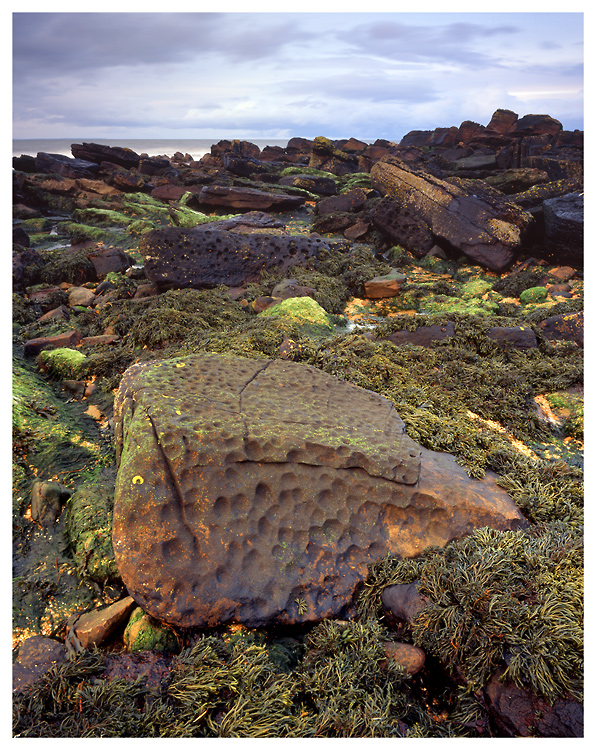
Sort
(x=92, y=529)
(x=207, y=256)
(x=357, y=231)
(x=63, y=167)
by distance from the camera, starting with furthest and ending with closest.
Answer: (x=63, y=167)
(x=357, y=231)
(x=207, y=256)
(x=92, y=529)

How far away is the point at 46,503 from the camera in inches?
162

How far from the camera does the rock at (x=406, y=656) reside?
2641mm

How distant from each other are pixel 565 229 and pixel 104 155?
2784 centimetres

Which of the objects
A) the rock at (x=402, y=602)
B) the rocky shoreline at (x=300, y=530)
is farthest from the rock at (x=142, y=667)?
the rock at (x=402, y=602)

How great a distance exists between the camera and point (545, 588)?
2.75 meters

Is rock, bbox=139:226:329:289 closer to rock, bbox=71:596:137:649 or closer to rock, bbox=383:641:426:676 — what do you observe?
rock, bbox=71:596:137:649

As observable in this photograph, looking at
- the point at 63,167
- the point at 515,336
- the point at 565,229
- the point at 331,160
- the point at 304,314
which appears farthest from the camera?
the point at 331,160

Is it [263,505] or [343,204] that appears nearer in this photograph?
[263,505]

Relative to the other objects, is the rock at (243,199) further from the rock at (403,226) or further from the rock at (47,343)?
the rock at (47,343)

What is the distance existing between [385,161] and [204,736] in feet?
57.2

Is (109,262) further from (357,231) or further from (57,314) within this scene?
(357,231)

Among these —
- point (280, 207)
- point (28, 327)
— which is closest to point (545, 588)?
point (28, 327)

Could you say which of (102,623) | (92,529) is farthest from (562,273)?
(102,623)

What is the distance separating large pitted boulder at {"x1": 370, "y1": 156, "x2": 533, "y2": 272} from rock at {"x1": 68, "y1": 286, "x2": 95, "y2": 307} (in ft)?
32.9
